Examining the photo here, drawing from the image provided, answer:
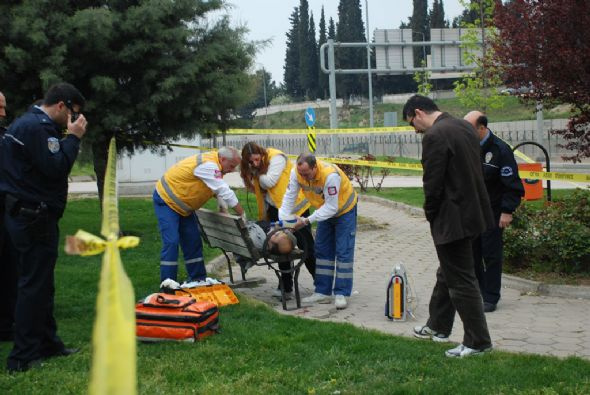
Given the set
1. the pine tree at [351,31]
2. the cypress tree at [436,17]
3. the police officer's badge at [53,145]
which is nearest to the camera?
the police officer's badge at [53,145]

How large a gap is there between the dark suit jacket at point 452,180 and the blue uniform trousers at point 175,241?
3.21 m

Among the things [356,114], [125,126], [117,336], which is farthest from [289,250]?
[356,114]

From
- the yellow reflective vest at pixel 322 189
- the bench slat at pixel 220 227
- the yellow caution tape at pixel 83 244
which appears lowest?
the bench slat at pixel 220 227

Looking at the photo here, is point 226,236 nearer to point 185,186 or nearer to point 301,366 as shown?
point 185,186

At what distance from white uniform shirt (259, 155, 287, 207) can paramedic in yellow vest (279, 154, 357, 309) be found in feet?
0.84

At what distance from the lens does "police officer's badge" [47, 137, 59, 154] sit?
213 inches

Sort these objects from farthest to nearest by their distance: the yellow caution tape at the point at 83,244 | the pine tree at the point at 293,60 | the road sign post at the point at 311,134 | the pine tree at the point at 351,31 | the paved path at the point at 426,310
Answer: the pine tree at the point at 293,60 → the pine tree at the point at 351,31 → the road sign post at the point at 311,134 → the paved path at the point at 426,310 → the yellow caution tape at the point at 83,244

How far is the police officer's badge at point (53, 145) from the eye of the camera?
5418 millimetres

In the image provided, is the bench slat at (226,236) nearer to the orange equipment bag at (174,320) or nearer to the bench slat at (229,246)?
the bench slat at (229,246)

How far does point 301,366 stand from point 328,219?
2.76 m

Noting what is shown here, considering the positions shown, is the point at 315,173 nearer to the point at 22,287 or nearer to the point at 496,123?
the point at 22,287

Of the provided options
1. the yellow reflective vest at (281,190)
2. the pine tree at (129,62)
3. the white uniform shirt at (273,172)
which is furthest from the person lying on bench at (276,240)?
the pine tree at (129,62)

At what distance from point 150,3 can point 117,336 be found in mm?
10271

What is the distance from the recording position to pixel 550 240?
8.48 meters
